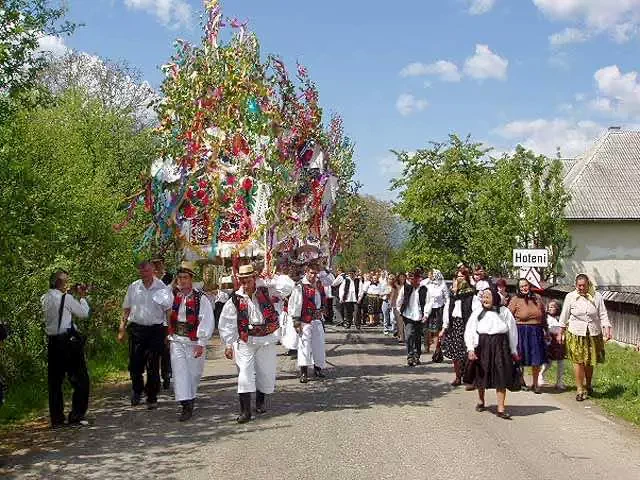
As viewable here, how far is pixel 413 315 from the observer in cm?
1589

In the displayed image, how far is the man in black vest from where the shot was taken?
15742mm

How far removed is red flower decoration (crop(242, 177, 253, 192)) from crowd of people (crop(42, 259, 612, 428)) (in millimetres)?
1581

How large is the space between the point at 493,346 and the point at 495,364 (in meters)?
0.23

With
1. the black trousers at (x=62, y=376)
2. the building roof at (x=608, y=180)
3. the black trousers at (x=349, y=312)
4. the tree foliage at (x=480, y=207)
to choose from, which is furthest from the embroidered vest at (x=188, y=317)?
the building roof at (x=608, y=180)

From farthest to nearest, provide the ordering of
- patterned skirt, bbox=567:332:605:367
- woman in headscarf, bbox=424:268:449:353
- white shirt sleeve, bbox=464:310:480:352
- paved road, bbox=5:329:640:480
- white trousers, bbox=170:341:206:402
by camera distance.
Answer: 1. woman in headscarf, bbox=424:268:449:353
2. patterned skirt, bbox=567:332:605:367
3. white shirt sleeve, bbox=464:310:480:352
4. white trousers, bbox=170:341:206:402
5. paved road, bbox=5:329:640:480

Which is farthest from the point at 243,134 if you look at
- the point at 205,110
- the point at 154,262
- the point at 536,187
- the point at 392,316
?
the point at 536,187

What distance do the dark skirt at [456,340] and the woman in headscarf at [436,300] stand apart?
1548mm

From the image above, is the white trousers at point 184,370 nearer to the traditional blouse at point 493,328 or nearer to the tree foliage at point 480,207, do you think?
the traditional blouse at point 493,328

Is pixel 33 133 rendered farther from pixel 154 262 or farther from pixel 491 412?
pixel 491 412

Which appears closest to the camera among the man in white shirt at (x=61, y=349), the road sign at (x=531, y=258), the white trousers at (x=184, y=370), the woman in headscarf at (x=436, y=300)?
the man in white shirt at (x=61, y=349)

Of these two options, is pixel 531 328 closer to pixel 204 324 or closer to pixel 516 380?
pixel 516 380

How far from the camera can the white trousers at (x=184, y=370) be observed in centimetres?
991

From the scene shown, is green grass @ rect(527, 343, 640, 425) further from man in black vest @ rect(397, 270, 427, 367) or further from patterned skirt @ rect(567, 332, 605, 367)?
man in black vest @ rect(397, 270, 427, 367)

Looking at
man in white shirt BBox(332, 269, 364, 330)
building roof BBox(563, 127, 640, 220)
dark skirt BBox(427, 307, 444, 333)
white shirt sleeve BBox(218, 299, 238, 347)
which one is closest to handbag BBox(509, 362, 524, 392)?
white shirt sleeve BBox(218, 299, 238, 347)
